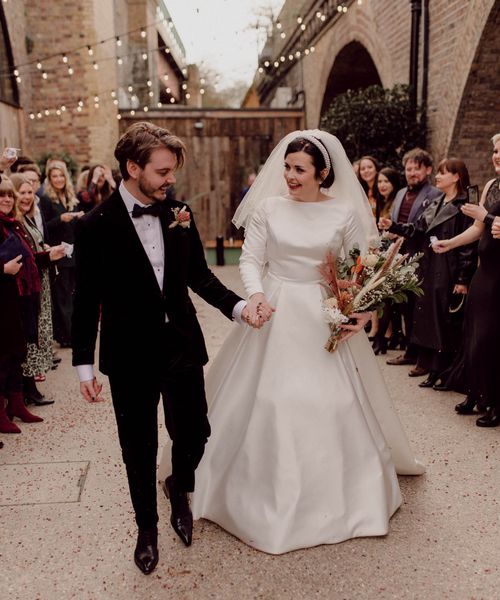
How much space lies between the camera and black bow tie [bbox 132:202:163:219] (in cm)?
249

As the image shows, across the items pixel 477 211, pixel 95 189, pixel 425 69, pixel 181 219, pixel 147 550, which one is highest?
pixel 425 69

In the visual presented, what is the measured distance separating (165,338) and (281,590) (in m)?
1.12

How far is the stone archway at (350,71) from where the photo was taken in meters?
12.1

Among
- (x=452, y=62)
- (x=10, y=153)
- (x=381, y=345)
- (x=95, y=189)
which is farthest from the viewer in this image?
(x=452, y=62)

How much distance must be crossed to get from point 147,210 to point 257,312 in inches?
27.3

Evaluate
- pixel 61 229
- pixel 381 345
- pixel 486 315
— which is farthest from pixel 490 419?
pixel 61 229

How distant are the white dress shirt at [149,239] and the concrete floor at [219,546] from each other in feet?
2.91

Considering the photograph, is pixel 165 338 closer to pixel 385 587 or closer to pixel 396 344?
pixel 385 587

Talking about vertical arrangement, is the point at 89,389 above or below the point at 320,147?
below

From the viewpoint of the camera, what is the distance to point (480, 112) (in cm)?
762

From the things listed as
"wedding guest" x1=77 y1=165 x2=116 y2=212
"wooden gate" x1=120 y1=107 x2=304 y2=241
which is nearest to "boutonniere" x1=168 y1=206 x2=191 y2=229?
"wedding guest" x1=77 y1=165 x2=116 y2=212

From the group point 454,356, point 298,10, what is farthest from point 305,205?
point 298,10

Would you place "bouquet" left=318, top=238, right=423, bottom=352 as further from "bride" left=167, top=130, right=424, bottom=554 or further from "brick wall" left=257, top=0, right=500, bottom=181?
"brick wall" left=257, top=0, right=500, bottom=181

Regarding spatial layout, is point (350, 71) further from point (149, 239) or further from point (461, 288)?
point (149, 239)
